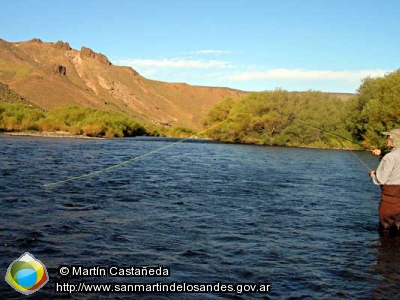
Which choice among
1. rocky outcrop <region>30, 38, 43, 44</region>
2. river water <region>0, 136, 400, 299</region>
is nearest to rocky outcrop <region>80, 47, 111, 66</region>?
rocky outcrop <region>30, 38, 43, 44</region>

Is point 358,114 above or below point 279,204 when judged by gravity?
above

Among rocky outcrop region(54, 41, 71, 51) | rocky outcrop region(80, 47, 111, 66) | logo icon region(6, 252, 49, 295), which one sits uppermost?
rocky outcrop region(54, 41, 71, 51)

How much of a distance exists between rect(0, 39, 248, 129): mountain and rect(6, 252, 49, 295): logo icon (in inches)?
4316

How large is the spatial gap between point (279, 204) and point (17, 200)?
7218 millimetres

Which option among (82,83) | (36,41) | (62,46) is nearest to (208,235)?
(82,83)

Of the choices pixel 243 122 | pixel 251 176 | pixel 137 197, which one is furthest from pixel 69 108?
pixel 137 197

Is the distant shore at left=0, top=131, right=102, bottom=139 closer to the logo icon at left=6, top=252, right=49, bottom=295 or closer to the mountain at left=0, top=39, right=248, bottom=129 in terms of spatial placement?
the logo icon at left=6, top=252, right=49, bottom=295

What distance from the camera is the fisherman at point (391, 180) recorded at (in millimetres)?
7957

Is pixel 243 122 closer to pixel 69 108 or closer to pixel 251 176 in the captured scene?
pixel 69 108

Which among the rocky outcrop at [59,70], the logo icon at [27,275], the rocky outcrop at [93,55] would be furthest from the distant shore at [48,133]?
the rocky outcrop at [93,55]

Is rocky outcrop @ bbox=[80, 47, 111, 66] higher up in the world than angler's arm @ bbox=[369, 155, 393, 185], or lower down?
higher up

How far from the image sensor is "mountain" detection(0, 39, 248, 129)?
123812mm

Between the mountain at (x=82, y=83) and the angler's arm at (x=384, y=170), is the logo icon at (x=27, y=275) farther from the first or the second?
the mountain at (x=82, y=83)

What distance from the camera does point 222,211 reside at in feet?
36.2
